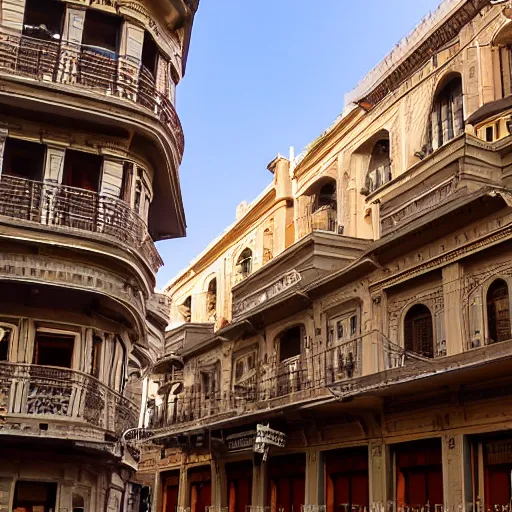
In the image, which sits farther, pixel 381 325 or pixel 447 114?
pixel 447 114

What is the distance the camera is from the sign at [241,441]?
20.3 metres

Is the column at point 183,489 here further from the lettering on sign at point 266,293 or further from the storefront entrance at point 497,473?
the storefront entrance at point 497,473

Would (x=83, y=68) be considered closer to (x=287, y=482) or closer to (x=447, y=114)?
(x=447, y=114)

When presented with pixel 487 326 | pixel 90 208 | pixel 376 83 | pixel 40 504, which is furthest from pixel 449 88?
pixel 40 504

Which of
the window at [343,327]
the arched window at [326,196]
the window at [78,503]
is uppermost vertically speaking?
the arched window at [326,196]

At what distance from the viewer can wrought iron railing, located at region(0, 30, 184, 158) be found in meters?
15.1

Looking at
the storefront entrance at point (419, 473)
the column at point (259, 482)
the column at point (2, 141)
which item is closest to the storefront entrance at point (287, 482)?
the column at point (259, 482)

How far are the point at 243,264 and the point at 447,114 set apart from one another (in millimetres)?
12772

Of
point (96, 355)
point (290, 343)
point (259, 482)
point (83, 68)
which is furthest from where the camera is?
point (290, 343)

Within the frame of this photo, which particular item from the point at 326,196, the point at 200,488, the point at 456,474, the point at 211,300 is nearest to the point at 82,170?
the point at 456,474

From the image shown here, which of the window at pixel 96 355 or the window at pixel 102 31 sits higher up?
the window at pixel 102 31

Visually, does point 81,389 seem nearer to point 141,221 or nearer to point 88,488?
point 88,488

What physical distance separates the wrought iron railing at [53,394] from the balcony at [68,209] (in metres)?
2.53

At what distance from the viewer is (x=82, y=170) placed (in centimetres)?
1599
